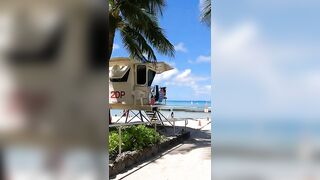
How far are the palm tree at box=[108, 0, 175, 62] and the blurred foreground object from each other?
6.53m

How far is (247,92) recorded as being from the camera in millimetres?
950

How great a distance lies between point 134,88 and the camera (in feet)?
35.9

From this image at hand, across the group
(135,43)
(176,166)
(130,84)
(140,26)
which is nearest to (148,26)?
(140,26)

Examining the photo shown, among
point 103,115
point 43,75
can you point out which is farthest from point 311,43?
point 43,75

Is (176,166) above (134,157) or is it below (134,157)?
below

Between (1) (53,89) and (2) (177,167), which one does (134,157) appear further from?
(1) (53,89)

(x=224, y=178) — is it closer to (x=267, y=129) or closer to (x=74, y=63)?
(x=267, y=129)

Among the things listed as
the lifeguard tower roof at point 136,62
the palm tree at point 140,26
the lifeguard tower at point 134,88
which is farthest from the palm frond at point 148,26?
the lifeguard tower at point 134,88

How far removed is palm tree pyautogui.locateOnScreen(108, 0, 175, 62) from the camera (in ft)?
25.1

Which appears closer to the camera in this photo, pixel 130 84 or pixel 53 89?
pixel 53 89

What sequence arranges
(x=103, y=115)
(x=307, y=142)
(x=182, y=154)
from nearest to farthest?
(x=307, y=142) < (x=103, y=115) < (x=182, y=154)

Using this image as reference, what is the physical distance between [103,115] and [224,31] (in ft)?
1.63

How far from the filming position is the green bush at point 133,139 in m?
5.43

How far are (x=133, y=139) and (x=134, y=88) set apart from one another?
501 centimetres
